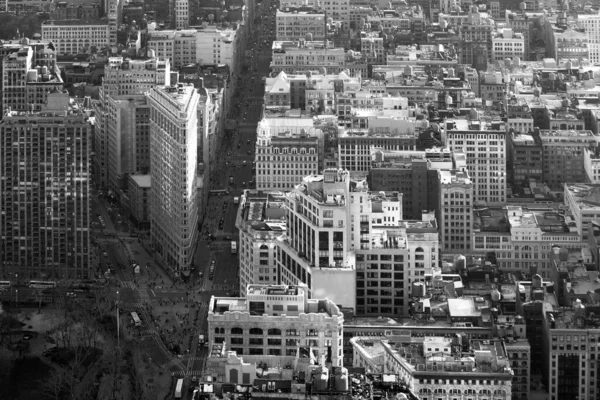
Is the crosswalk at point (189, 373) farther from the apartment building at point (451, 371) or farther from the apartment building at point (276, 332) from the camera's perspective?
the apartment building at point (276, 332)

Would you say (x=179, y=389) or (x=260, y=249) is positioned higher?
(x=260, y=249)

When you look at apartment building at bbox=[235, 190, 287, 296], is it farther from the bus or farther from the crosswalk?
the bus

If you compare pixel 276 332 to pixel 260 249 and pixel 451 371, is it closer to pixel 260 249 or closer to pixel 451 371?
pixel 451 371

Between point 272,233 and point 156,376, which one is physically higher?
point 272,233

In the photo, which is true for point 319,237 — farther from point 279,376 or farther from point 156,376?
point 279,376

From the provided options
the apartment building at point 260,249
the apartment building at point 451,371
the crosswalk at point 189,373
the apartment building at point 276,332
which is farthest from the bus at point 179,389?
the apartment building at point 451,371

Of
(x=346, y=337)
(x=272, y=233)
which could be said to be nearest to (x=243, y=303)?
(x=346, y=337)

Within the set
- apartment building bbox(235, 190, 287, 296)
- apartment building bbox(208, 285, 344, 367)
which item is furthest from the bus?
apartment building bbox(208, 285, 344, 367)

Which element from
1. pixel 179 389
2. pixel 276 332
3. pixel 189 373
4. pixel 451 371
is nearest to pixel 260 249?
pixel 189 373
